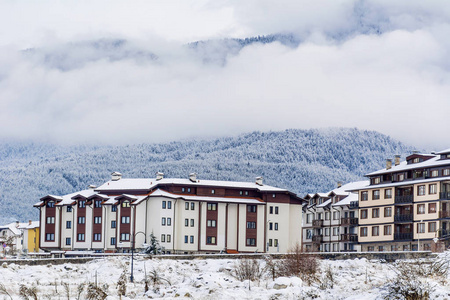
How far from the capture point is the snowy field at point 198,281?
7419cm

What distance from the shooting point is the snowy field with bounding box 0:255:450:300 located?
74.2 m

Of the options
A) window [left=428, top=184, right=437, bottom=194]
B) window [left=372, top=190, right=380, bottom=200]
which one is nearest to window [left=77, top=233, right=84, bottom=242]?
window [left=372, top=190, right=380, bottom=200]

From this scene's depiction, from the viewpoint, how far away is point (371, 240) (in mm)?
139125

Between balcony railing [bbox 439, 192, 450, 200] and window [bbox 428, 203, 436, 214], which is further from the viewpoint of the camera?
window [bbox 428, 203, 436, 214]

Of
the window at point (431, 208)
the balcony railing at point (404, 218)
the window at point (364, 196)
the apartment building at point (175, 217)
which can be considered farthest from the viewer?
the apartment building at point (175, 217)

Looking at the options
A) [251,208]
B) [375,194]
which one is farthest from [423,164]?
[251,208]

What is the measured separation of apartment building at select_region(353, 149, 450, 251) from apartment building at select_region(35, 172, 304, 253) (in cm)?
1464

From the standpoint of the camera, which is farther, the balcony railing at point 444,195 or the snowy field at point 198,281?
the balcony railing at point 444,195

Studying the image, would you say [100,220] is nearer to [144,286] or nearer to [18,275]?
[18,275]

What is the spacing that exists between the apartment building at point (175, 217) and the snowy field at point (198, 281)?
29247 millimetres

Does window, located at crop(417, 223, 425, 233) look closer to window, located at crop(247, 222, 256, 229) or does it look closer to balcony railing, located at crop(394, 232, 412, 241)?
balcony railing, located at crop(394, 232, 412, 241)

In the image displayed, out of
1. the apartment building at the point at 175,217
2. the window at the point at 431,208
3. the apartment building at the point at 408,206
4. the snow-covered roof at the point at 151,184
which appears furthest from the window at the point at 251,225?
the window at the point at 431,208

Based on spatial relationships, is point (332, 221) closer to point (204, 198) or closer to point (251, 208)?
point (251, 208)

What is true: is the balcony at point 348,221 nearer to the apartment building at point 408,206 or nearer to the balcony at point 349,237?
the balcony at point 349,237
